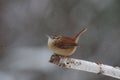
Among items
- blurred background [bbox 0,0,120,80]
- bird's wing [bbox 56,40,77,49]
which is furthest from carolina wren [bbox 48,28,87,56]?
blurred background [bbox 0,0,120,80]

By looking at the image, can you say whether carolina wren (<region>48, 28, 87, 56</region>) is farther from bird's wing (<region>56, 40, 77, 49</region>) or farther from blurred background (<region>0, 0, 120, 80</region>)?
blurred background (<region>0, 0, 120, 80</region>)

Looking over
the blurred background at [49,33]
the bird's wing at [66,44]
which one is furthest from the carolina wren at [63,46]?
the blurred background at [49,33]

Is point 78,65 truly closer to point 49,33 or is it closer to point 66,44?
point 66,44

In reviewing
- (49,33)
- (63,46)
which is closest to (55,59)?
(63,46)

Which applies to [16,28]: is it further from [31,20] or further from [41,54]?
[41,54]

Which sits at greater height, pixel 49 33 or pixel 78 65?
pixel 49 33

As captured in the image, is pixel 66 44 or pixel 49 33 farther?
pixel 49 33

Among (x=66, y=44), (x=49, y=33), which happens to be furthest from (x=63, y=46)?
(x=49, y=33)

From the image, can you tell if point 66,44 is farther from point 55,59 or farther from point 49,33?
point 49,33

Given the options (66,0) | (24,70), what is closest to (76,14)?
(66,0)
